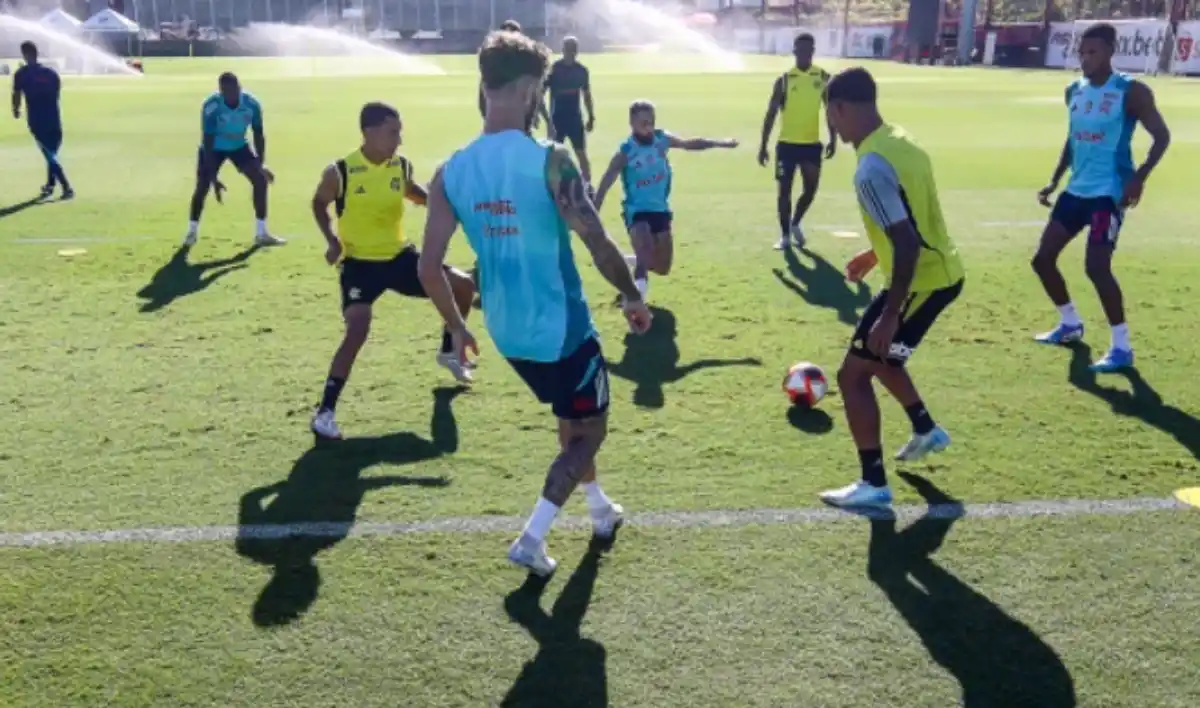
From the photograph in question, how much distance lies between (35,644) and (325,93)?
3653cm

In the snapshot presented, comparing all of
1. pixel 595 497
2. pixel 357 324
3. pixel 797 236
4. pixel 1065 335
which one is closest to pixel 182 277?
pixel 357 324

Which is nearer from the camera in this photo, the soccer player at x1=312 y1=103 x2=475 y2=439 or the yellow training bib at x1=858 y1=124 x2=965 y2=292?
the yellow training bib at x1=858 y1=124 x2=965 y2=292

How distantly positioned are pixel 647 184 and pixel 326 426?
Answer: 418 centimetres

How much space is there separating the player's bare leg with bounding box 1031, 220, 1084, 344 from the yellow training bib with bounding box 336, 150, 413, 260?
16.2 ft

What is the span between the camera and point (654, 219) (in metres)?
9.66

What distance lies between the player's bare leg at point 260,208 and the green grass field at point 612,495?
1.06 meters

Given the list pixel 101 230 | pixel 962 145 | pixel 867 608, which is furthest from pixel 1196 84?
pixel 867 608

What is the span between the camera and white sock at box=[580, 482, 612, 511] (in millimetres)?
5172

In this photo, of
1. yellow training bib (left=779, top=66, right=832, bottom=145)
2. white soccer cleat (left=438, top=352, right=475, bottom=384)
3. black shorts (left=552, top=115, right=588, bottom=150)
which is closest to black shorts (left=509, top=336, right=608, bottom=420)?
white soccer cleat (left=438, top=352, right=475, bottom=384)

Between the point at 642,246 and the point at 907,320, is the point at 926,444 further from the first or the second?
the point at 642,246

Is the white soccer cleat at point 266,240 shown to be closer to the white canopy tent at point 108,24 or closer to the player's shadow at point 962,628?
the player's shadow at point 962,628

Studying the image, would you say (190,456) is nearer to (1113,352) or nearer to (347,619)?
(347,619)

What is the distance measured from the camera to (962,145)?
21.6 metres

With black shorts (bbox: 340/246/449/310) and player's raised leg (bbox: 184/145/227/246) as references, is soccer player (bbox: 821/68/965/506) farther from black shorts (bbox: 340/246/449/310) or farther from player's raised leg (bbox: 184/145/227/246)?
player's raised leg (bbox: 184/145/227/246)
